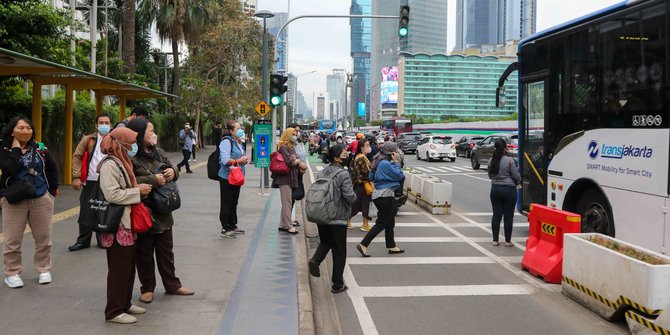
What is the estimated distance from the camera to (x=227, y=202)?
9320 mm

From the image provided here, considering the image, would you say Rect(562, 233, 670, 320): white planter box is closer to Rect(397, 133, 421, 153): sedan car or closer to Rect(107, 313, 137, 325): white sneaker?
Rect(107, 313, 137, 325): white sneaker

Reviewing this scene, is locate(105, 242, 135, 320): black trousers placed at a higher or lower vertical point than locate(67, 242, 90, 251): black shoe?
higher

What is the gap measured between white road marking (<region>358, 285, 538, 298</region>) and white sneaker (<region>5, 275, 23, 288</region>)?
3.63m

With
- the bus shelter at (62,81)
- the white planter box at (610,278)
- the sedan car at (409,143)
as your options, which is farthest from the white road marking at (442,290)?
the sedan car at (409,143)

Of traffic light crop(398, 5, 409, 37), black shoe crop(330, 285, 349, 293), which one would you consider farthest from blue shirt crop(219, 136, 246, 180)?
traffic light crop(398, 5, 409, 37)

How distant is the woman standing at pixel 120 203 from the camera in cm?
496

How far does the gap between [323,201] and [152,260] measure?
6.20 ft

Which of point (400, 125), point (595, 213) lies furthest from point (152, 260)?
point (400, 125)

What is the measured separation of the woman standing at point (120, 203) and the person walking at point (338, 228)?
2.24 m

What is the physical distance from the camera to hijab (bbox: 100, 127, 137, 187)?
5000 mm

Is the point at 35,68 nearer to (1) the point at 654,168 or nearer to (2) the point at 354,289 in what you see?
(2) the point at 354,289

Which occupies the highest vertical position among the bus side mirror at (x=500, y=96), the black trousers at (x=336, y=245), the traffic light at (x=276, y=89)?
the traffic light at (x=276, y=89)

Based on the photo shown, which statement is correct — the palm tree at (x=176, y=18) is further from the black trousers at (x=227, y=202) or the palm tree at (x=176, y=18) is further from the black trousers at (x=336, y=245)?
the black trousers at (x=336, y=245)

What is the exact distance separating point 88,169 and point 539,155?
689 cm
